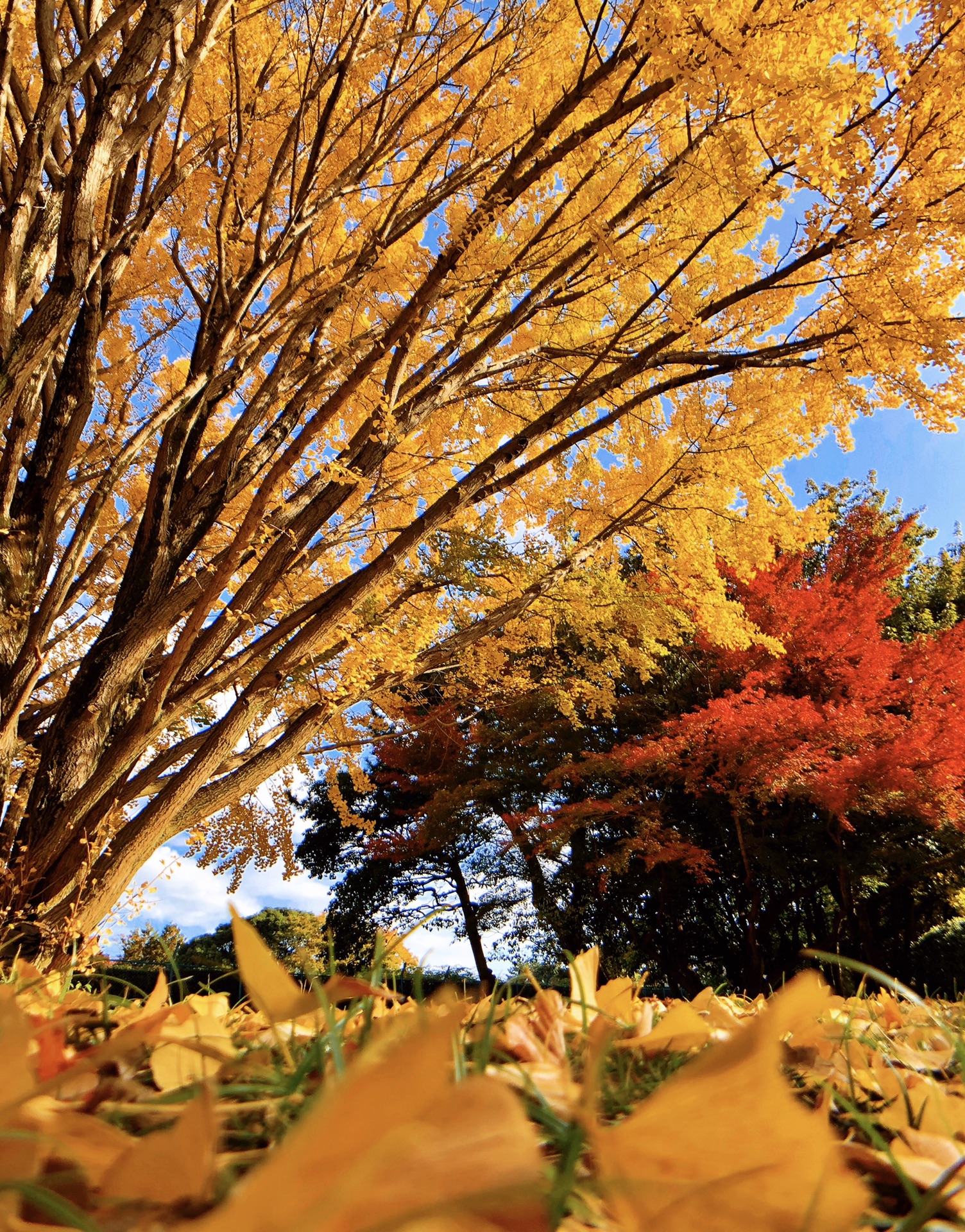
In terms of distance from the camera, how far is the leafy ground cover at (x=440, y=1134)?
190 mm

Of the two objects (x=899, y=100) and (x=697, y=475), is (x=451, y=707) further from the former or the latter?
(x=899, y=100)

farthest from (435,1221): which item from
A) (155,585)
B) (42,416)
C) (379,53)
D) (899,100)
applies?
(379,53)

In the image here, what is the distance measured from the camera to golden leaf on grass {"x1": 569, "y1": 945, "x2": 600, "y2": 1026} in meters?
0.69

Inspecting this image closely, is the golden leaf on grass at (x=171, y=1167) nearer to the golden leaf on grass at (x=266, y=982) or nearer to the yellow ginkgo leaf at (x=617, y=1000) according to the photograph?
the golden leaf on grass at (x=266, y=982)

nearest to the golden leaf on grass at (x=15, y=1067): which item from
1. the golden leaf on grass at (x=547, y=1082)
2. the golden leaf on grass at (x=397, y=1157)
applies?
the golden leaf on grass at (x=397, y=1157)

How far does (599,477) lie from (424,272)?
1.80 metres

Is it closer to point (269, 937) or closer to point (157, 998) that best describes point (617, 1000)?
point (157, 998)

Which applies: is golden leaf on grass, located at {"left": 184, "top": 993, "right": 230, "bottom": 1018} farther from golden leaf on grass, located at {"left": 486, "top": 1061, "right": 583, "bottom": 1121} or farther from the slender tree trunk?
the slender tree trunk

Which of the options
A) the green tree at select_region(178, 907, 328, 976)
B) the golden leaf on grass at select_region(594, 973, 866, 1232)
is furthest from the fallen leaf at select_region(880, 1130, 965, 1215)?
the green tree at select_region(178, 907, 328, 976)

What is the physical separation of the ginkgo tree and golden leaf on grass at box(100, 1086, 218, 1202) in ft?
8.57

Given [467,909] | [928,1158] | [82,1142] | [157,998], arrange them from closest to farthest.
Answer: [82,1142] < [928,1158] < [157,998] < [467,909]

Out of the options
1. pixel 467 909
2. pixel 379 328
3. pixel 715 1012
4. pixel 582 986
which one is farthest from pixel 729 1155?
pixel 467 909

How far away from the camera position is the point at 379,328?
4145 millimetres

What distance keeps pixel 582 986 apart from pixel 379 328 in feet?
13.1
